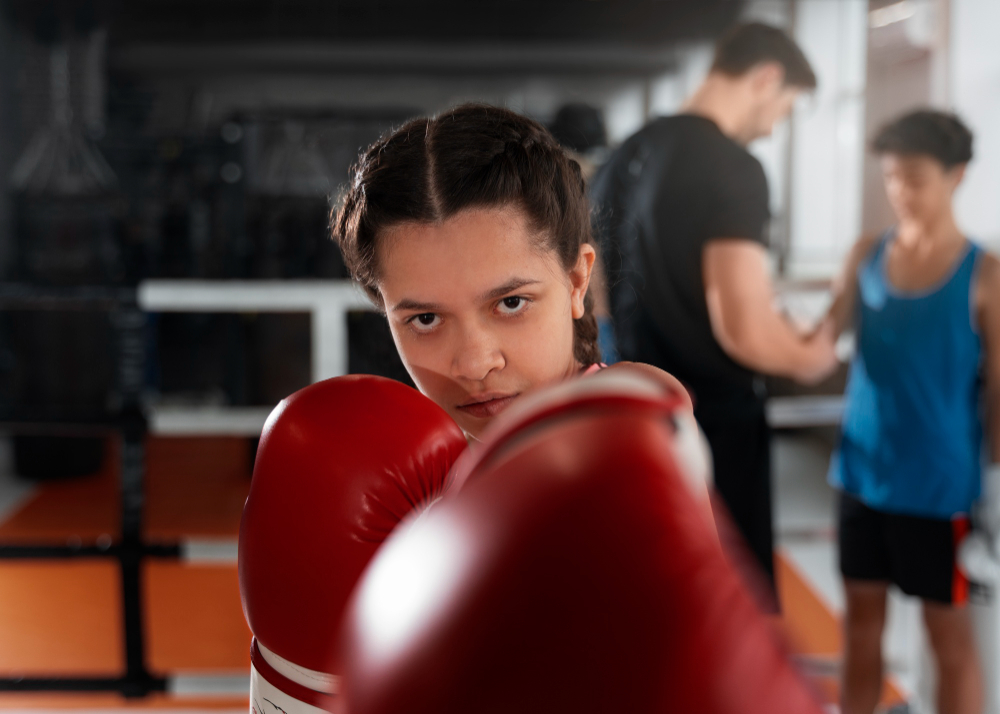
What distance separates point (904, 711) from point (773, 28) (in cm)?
150

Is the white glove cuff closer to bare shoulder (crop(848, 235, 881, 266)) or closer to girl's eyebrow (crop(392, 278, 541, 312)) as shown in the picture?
girl's eyebrow (crop(392, 278, 541, 312))

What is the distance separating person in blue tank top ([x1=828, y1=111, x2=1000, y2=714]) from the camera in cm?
154

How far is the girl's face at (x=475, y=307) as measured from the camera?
62 centimetres

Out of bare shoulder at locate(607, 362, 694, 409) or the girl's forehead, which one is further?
the girl's forehead

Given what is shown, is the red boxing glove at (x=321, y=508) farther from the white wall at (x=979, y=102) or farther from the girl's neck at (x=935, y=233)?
the white wall at (x=979, y=102)

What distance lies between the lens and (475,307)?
62 centimetres

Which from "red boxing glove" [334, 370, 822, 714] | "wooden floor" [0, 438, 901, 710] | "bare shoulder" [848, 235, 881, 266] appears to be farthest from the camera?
"wooden floor" [0, 438, 901, 710]

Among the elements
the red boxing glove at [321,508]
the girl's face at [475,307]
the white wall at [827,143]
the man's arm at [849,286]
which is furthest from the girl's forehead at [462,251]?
the white wall at [827,143]

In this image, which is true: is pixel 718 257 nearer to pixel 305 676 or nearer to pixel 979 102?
pixel 979 102

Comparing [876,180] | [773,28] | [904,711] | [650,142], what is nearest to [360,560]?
[650,142]

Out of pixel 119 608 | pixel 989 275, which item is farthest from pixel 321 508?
pixel 119 608

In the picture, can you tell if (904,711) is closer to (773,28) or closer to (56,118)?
(773,28)

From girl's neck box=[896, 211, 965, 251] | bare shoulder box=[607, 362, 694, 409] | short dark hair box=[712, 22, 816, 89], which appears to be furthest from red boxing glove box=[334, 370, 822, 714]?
girl's neck box=[896, 211, 965, 251]

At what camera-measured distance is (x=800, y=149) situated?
4.02 m
